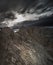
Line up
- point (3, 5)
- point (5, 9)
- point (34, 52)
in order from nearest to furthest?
point (3, 5), point (5, 9), point (34, 52)

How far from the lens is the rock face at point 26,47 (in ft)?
11.3

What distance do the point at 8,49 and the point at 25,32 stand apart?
686mm

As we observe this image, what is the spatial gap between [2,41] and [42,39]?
3.52 feet

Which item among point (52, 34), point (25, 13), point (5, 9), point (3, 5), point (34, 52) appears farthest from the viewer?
point (34, 52)

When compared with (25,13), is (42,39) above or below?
below

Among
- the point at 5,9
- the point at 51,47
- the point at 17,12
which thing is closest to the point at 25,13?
the point at 17,12

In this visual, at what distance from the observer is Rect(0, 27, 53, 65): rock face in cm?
346

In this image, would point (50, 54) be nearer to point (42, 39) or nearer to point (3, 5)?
point (42, 39)

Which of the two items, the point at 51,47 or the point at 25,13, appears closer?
the point at 25,13

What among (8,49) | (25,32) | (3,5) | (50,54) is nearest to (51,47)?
(50,54)

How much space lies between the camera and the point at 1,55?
371cm

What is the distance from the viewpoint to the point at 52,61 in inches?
137

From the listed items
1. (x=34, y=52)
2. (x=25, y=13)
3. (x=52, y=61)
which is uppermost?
(x=25, y=13)

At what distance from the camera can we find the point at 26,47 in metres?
3.66
